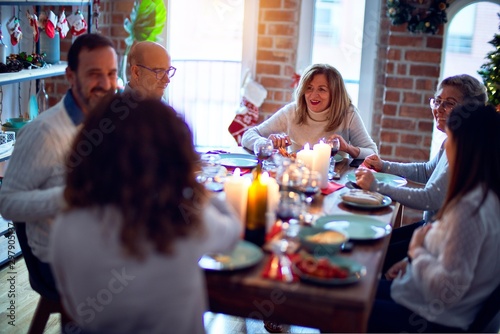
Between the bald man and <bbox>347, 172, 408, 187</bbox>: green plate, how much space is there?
3.16ft

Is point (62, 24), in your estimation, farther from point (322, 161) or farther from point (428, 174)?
point (428, 174)

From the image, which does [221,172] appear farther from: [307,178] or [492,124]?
[492,124]

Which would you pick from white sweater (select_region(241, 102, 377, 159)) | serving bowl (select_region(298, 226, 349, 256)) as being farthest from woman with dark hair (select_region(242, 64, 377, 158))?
serving bowl (select_region(298, 226, 349, 256))

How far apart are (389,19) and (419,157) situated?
34.7 inches

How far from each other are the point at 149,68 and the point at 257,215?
4.53 feet

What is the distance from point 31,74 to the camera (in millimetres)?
3498

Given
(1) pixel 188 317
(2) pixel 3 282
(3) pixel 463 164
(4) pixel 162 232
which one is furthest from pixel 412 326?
(2) pixel 3 282

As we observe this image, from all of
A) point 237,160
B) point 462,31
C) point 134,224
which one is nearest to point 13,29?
point 237,160

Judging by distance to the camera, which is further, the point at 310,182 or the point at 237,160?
the point at 237,160

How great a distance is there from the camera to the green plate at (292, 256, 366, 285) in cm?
162

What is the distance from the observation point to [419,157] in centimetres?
414

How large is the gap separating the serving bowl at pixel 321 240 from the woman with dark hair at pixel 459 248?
22cm

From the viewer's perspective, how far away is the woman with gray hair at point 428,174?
7.84 feet

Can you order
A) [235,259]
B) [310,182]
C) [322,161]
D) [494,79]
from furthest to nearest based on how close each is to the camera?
1. [494,79]
2. [322,161]
3. [310,182]
4. [235,259]
